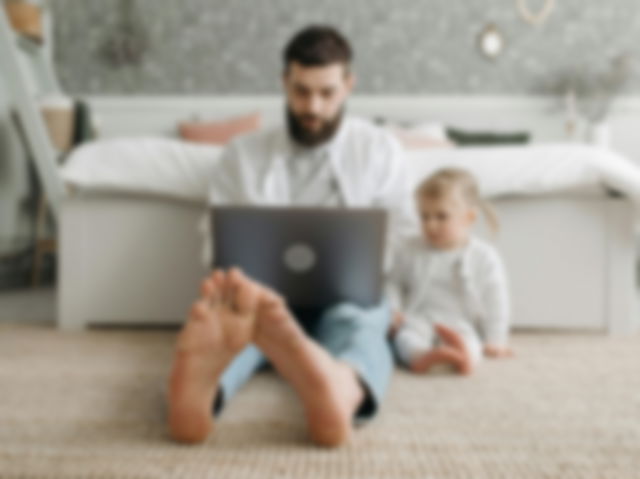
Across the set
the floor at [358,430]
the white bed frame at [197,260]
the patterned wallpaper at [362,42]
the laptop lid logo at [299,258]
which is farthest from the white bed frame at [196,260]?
the patterned wallpaper at [362,42]

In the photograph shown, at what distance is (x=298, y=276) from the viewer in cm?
130

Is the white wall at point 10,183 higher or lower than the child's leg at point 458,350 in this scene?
higher

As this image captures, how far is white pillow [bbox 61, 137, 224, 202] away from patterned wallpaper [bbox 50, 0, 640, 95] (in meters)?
1.94

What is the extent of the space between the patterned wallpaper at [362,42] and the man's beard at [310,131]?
7.46 ft

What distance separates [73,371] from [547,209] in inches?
52.5

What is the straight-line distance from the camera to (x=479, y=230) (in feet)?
6.34

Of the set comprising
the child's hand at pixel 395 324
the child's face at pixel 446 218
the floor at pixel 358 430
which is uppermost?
the child's face at pixel 446 218

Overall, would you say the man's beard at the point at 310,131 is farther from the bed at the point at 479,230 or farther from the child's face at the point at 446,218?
the bed at the point at 479,230

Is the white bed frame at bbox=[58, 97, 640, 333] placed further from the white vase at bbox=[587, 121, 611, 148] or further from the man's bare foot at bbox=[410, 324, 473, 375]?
the white vase at bbox=[587, 121, 611, 148]

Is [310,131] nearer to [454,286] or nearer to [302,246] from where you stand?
[302,246]

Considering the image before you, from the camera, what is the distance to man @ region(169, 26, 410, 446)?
950mm

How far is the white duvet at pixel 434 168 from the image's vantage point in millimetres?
1879

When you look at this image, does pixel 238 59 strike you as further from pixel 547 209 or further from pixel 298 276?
pixel 298 276

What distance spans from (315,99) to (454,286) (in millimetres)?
578
